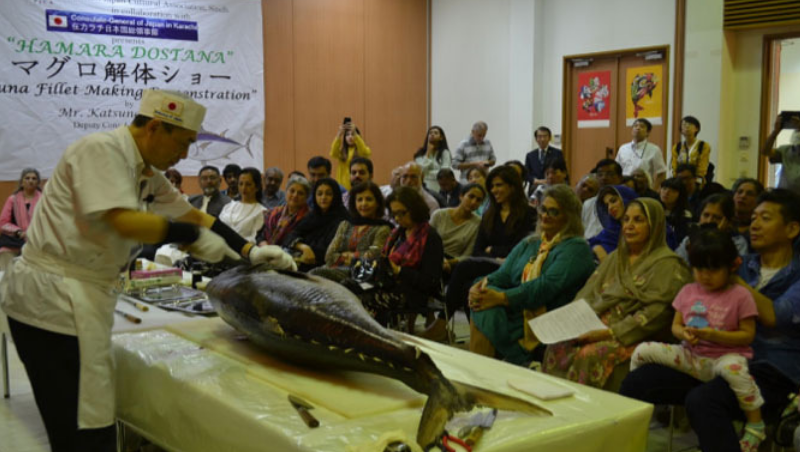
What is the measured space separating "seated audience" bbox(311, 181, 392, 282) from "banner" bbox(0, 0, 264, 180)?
14.8 ft

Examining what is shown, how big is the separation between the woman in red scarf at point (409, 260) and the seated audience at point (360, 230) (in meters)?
0.16

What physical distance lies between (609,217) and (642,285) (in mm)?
1602

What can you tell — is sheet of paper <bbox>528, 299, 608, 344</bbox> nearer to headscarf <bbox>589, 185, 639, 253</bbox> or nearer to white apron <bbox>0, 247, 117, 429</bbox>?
headscarf <bbox>589, 185, 639, 253</bbox>

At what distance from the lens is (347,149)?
825 cm

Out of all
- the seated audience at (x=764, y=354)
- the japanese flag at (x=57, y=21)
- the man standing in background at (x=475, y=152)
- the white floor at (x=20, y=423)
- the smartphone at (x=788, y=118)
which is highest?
the japanese flag at (x=57, y=21)

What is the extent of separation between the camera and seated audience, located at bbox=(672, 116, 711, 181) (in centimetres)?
703

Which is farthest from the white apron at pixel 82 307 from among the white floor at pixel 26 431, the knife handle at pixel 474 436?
the white floor at pixel 26 431

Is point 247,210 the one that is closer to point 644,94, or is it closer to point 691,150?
point 691,150

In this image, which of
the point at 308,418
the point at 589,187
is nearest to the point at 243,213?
the point at 589,187

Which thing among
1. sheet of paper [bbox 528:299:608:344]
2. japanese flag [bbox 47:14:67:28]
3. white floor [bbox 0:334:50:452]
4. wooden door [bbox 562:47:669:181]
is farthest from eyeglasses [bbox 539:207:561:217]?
japanese flag [bbox 47:14:67:28]

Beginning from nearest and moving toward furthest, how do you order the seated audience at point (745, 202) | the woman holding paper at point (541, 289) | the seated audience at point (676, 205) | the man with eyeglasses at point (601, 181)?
the woman holding paper at point (541, 289) < the seated audience at point (745, 202) < the seated audience at point (676, 205) < the man with eyeglasses at point (601, 181)

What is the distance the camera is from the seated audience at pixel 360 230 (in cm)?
454

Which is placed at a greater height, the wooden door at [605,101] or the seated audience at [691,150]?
the wooden door at [605,101]

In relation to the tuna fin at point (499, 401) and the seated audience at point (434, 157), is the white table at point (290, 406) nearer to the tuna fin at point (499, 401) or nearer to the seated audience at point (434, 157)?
the tuna fin at point (499, 401)
